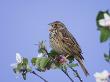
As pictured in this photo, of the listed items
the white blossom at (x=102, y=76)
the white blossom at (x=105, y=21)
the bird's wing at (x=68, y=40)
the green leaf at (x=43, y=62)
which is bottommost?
the white blossom at (x=102, y=76)

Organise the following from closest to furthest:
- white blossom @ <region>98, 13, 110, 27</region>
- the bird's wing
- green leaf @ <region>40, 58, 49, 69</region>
Result: white blossom @ <region>98, 13, 110, 27</region>, green leaf @ <region>40, 58, 49, 69</region>, the bird's wing

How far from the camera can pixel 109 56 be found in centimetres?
189

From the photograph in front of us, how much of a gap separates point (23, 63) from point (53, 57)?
0.52 metres

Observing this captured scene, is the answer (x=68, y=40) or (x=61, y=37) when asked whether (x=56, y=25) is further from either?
(x=68, y=40)

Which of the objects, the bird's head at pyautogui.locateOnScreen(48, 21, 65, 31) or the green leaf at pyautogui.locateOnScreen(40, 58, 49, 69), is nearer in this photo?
the green leaf at pyautogui.locateOnScreen(40, 58, 49, 69)

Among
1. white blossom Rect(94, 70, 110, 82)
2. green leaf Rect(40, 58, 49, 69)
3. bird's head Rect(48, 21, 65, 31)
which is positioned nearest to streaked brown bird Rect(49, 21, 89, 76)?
bird's head Rect(48, 21, 65, 31)

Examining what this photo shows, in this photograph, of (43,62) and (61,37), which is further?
(61,37)

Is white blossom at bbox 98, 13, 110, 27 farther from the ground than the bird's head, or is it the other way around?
the bird's head

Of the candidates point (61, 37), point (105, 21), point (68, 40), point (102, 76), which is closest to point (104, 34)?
point (105, 21)

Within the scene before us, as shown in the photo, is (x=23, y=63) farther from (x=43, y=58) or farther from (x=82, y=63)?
(x=82, y=63)

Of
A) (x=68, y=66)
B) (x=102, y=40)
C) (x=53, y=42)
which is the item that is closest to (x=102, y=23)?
(x=102, y=40)

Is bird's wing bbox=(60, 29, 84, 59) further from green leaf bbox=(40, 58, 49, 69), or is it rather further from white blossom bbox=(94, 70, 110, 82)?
white blossom bbox=(94, 70, 110, 82)

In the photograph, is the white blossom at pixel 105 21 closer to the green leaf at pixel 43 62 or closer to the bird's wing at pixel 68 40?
the green leaf at pixel 43 62

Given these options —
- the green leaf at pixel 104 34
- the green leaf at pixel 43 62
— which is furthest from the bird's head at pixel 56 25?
the green leaf at pixel 104 34
